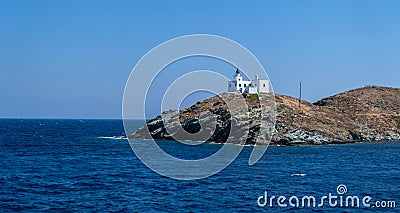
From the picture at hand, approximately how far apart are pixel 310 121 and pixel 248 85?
124 ft

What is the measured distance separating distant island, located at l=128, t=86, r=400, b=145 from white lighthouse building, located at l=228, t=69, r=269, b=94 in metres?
6.95

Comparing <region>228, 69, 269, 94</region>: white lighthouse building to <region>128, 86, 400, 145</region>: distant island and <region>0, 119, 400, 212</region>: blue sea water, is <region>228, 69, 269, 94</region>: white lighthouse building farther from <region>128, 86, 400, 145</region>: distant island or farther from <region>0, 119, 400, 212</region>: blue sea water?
<region>0, 119, 400, 212</region>: blue sea water

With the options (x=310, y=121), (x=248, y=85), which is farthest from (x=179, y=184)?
(x=248, y=85)

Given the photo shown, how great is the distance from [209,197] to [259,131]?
6907 cm

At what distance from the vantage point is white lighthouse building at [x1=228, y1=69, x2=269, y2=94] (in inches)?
6093

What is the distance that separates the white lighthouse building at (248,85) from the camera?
508 feet

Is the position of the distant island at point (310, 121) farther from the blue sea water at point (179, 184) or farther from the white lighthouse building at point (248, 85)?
the blue sea water at point (179, 184)

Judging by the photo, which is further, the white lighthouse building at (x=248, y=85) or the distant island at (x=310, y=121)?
the white lighthouse building at (x=248, y=85)

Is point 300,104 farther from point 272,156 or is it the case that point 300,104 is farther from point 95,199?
point 95,199

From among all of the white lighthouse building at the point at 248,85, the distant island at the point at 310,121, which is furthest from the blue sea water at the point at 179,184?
the white lighthouse building at the point at 248,85

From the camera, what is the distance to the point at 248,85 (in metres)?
161

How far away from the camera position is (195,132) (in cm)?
13100

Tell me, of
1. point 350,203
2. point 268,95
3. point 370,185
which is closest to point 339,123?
point 268,95

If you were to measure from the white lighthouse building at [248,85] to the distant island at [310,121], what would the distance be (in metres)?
6.95
